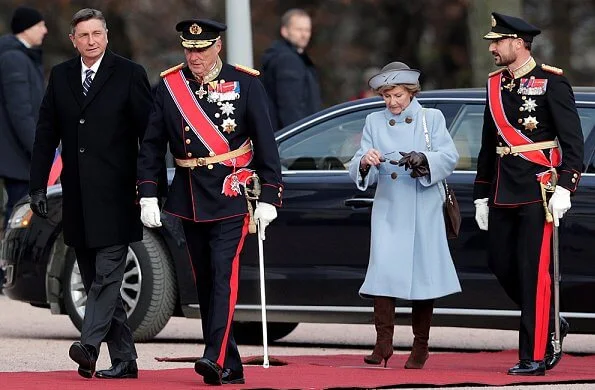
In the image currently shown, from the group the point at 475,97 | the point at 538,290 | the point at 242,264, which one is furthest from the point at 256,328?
the point at 538,290

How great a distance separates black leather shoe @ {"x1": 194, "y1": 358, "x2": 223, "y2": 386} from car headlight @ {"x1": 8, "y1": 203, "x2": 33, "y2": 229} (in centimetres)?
387

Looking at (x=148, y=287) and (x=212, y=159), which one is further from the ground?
(x=212, y=159)

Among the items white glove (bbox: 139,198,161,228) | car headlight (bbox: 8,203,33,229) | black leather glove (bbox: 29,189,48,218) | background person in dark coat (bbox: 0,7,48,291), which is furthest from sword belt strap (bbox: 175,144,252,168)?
background person in dark coat (bbox: 0,7,48,291)

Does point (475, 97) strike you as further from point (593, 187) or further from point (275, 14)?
point (275, 14)

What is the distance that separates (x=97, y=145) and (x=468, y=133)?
2799 millimetres

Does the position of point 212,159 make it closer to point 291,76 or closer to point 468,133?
point 468,133

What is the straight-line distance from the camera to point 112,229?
33.1ft

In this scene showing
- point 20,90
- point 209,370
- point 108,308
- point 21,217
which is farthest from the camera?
point 20,90

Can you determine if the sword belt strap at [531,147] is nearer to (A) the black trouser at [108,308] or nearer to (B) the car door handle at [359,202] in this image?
(B) the car door handle at [359,202]

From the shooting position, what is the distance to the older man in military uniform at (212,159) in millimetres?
9711

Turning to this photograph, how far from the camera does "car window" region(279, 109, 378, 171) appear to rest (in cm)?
1219

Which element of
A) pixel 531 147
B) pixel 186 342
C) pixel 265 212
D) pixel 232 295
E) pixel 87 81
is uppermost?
pixel 87 81

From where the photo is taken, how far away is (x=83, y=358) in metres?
9.77

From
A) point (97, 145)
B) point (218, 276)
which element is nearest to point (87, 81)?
point (97, 145)
